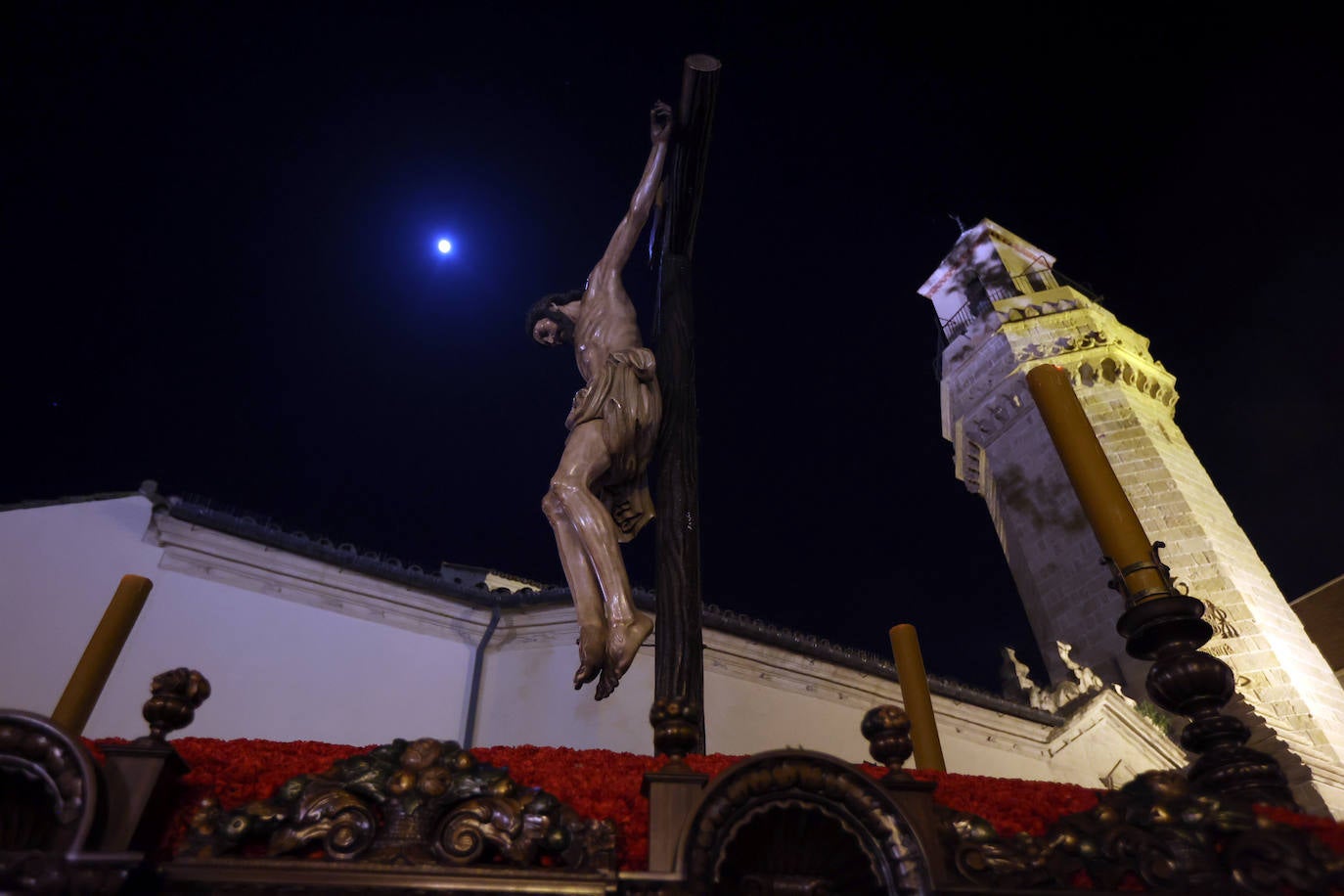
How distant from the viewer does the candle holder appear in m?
1.74

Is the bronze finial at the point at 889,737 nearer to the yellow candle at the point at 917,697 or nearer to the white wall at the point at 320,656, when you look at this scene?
the yellow candle at the point at 917,697

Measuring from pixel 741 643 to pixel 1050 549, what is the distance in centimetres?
886

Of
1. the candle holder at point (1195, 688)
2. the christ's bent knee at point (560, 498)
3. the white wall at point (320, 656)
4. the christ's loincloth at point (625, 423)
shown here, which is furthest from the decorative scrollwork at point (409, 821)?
the white wall at point (320, 656)

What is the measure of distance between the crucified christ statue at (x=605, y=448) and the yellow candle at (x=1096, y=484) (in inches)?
60.8

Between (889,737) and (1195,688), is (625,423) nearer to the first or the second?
(889,737)

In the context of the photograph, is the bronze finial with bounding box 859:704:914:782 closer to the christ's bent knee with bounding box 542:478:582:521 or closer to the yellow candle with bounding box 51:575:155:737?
the christ's bent knee with bounding box 542:478:582:521

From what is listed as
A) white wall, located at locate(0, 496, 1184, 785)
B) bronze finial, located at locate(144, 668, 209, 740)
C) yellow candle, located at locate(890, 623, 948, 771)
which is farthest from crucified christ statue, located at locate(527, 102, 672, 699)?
white wall, located at locate(0, 496, 1184, 785)

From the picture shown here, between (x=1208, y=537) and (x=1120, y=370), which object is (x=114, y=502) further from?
(x=1120, y=370)

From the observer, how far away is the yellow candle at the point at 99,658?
2.26 meters

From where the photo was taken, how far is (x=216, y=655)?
5.99 metres

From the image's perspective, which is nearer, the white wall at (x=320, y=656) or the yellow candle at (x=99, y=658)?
the yellow candle at (x=99, y=658)

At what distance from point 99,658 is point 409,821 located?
1.62 meters

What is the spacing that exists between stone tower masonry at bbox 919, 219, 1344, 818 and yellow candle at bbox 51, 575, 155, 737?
392 inches

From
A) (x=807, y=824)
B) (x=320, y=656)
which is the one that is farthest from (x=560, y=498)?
(x=320, y=656)
